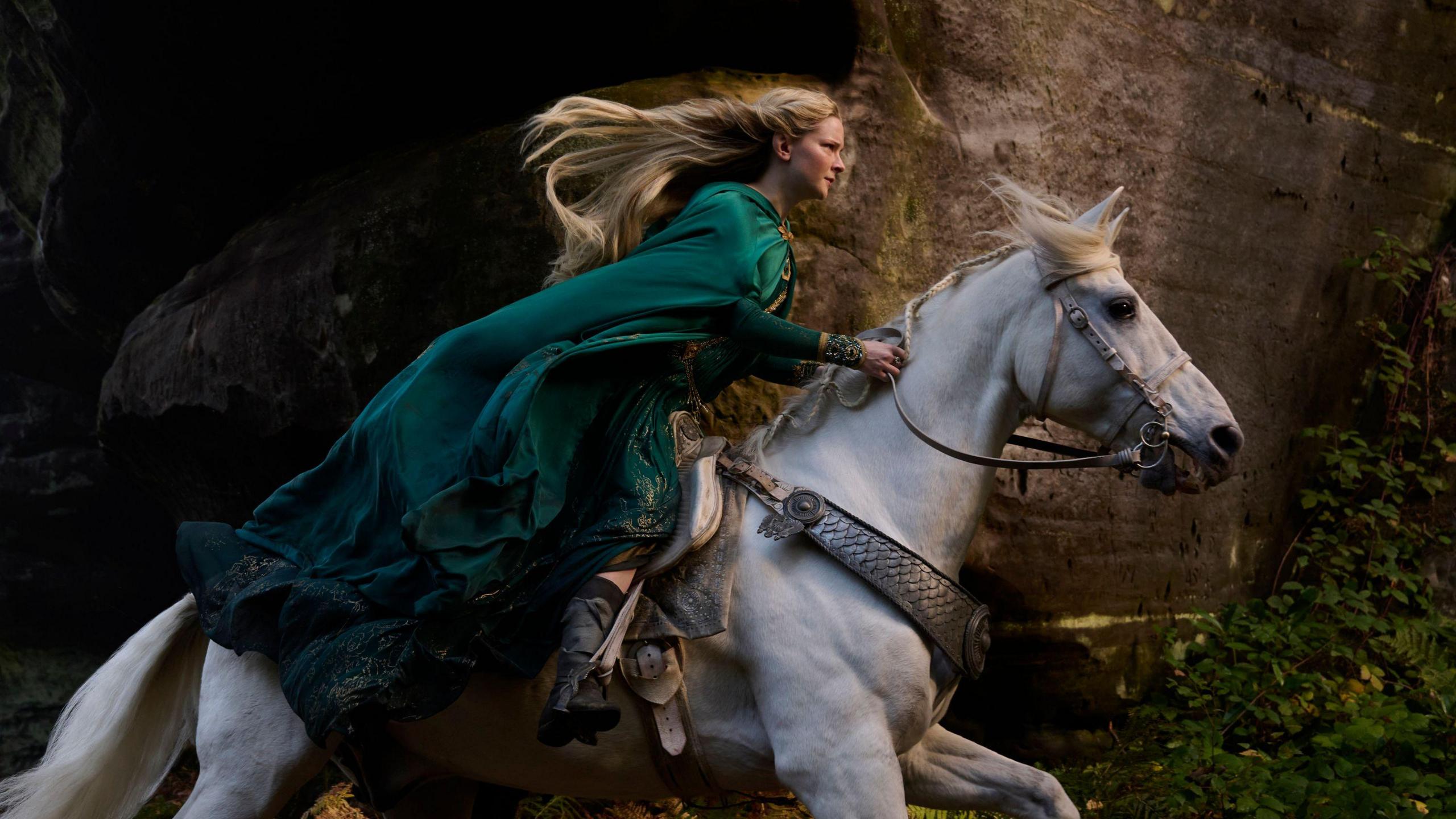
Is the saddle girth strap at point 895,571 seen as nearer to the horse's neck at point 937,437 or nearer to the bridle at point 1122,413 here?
the horse's neck at point 937,437

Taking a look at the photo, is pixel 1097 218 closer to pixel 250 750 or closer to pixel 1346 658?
pixel 250 750

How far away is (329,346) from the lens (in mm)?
4137

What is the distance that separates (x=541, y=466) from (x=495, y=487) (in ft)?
0.50

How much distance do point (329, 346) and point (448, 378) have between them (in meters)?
1.51

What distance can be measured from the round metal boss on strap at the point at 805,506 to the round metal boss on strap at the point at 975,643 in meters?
0.46

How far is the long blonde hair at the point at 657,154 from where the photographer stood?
3.17m

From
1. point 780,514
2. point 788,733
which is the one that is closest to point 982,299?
point 780,514

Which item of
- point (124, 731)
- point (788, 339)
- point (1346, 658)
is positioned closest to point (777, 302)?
point (788, 339)

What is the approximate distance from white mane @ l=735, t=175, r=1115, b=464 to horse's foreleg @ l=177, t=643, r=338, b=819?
1343 millimetres

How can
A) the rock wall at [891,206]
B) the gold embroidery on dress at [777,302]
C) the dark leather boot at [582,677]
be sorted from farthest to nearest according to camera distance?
1. the rock wall at [891,206]
2. the gold embroidery on dress at [777,302]
3. the dark leather boot at [582,677]

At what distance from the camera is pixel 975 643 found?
2725mm

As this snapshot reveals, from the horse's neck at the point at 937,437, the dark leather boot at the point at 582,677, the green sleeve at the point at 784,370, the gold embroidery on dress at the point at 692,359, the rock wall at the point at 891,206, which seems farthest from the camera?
the rock wall at the point at 891,206

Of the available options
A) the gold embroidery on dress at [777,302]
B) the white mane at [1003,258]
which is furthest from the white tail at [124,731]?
the gold embroidery on dress at [777,302]

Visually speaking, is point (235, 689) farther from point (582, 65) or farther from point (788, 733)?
point (582, 65)
